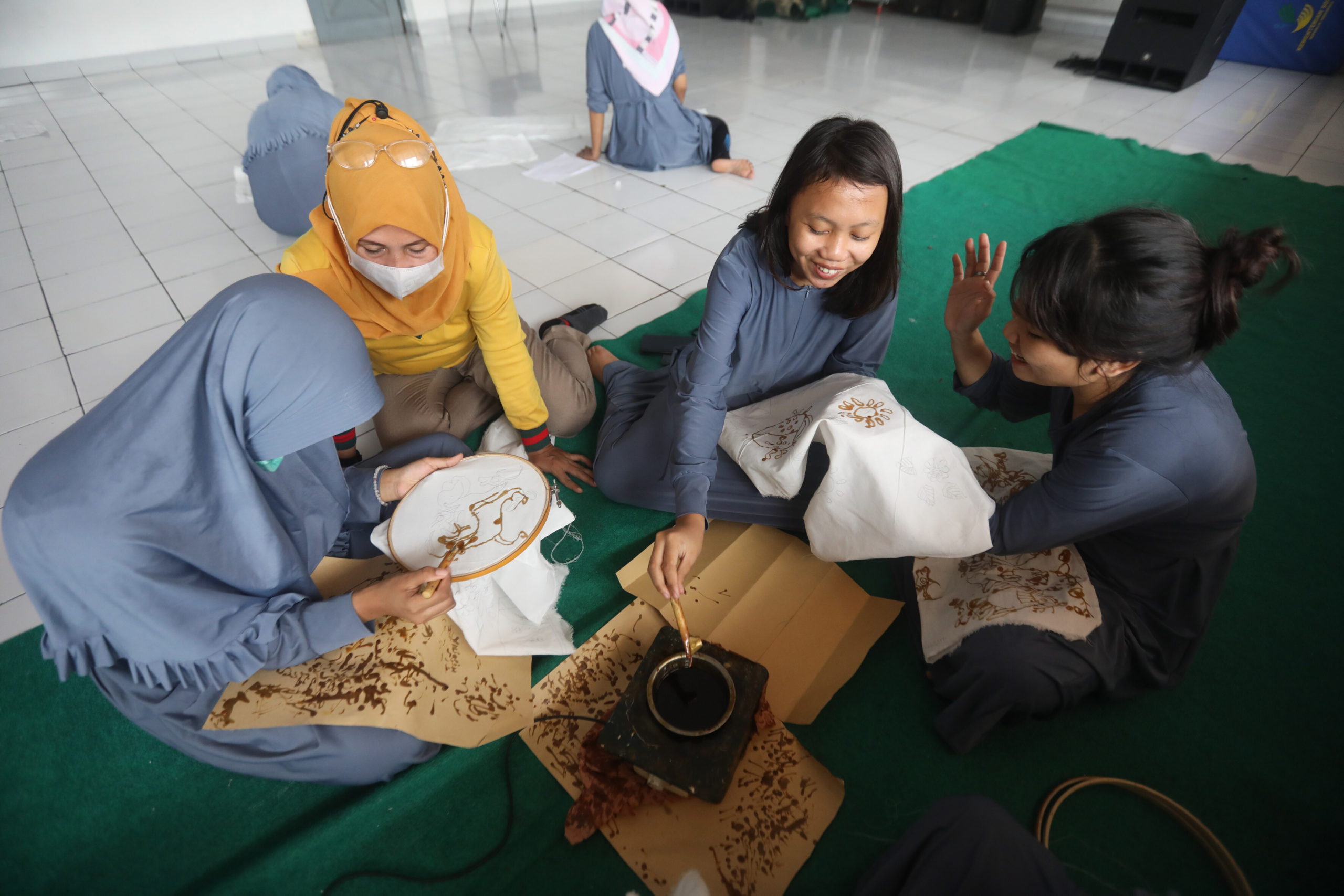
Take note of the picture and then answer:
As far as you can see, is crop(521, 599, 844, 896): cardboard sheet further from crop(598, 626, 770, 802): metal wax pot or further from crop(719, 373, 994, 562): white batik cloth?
crop(719, 373, 994, 562): white batik cloth

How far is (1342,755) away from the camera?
3.97ft

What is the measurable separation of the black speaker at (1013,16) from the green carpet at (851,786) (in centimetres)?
689

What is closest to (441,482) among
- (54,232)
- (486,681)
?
(486,681)

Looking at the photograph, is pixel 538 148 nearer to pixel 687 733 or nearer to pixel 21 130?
Answer: pixel 21 130

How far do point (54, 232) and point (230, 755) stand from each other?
128 inches

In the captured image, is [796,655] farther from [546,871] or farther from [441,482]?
[441,482]

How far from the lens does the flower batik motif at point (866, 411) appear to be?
123cm

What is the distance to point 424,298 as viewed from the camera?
Answer: 1.40m

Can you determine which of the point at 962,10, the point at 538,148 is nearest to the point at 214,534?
the point at 538,148

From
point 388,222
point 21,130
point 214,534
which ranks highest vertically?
point 388,222

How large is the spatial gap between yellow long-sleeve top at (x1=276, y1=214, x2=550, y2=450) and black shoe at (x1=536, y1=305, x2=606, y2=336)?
53 centimetres

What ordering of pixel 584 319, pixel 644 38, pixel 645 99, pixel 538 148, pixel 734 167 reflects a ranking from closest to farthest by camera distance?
pixel 584 319 < pixel 644 38 < pixel 645 99 < pixel 734 167 < pixel 538 148

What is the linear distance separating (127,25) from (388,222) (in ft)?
20.4

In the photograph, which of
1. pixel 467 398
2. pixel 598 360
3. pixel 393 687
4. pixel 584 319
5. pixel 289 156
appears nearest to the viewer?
pixel 393 687
